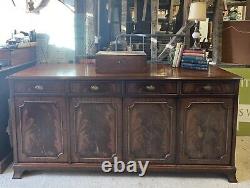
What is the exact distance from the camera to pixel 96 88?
89.4 inches

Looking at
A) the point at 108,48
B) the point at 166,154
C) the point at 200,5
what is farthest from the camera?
the point at 108,48

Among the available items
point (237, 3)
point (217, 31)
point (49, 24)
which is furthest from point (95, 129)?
point (237, 3)

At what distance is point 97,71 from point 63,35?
30.9 inches

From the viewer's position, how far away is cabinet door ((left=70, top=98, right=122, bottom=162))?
7.57 feet

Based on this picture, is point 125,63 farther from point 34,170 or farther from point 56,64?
point 34,170

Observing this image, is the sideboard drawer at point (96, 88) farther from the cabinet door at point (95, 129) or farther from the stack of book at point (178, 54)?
the stack of book at point (178, 54)

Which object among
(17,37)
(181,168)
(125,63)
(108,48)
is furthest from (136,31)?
(181,168)

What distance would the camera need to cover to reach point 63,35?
117 inches

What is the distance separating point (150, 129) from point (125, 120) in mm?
198

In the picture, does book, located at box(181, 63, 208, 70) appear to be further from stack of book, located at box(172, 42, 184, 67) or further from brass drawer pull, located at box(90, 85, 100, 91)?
brass drawer pull, located at box(90, 85, 100, 91)

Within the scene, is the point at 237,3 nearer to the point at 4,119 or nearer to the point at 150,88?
the point at 150,88

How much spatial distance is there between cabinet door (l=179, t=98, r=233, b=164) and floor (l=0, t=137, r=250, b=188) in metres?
0.15

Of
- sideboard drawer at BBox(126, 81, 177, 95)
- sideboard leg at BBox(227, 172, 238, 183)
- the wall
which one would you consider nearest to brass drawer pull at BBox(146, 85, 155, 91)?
sideboard drawer at BBox(126, 81, 177, 95)

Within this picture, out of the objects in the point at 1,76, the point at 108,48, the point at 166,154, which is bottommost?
the point at 166,154
